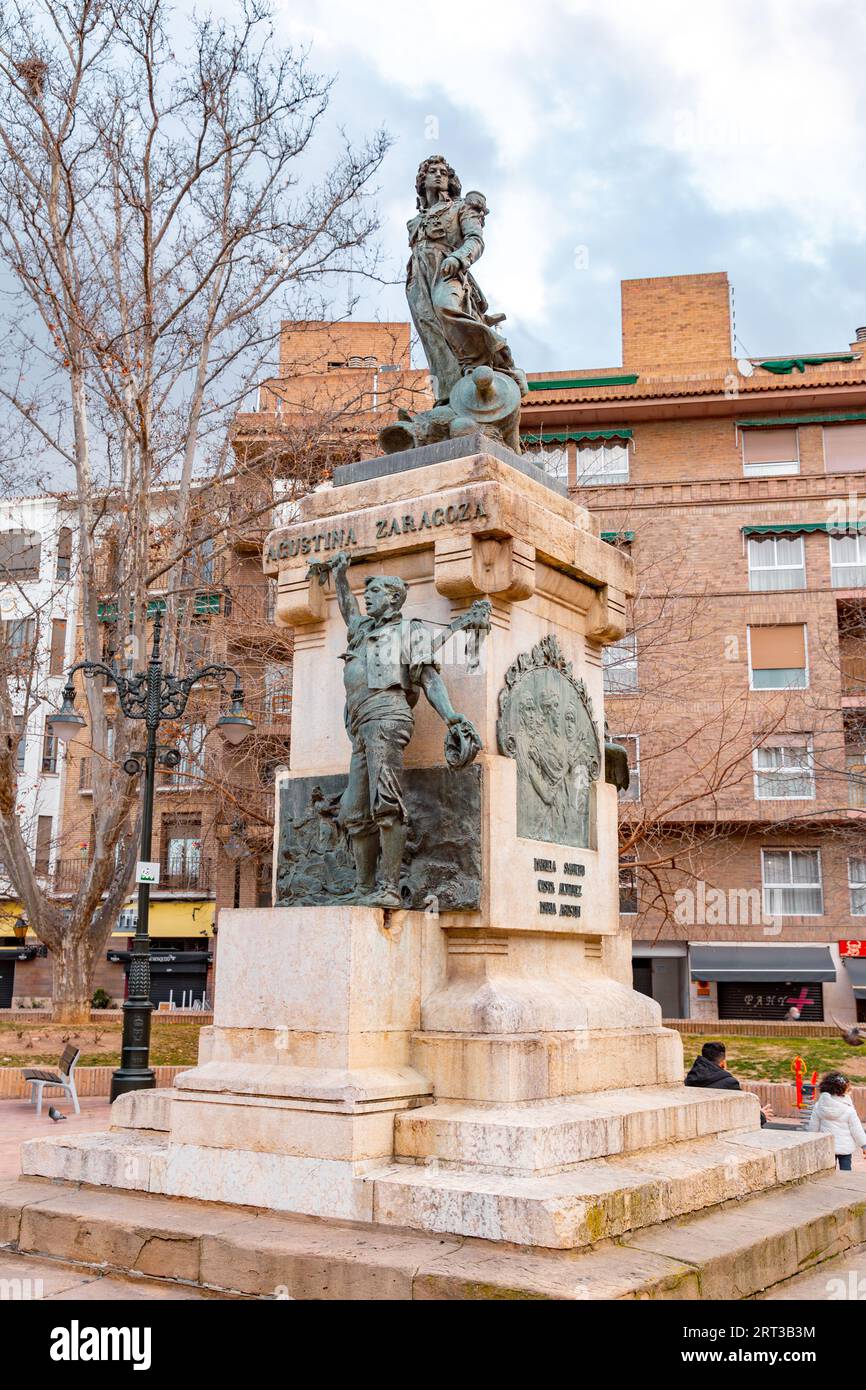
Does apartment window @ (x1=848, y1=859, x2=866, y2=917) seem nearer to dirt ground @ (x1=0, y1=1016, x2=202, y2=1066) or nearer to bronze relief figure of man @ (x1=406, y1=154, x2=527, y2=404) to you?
dirt ground @ (x1=0, y1=1016, x2=202, y2=1066)

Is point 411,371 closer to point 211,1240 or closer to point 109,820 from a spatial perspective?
point 109,820

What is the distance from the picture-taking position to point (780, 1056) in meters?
19.5

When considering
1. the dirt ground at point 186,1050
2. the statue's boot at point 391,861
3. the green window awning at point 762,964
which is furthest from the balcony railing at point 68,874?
the statue's boot at point 391,861

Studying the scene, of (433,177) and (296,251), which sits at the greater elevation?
(296,251)

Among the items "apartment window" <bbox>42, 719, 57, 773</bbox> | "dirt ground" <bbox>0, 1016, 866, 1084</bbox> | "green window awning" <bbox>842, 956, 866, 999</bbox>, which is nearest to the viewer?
"dirt ground" <bbox>0, 1016, 866, 1084</bbox>

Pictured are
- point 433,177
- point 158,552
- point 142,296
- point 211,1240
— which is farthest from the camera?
point 158,552

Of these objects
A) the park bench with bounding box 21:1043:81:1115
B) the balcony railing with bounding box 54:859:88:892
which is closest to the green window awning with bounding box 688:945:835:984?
the balcony railing with bounding box 54:859:88:892

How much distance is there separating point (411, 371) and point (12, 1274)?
857 inches

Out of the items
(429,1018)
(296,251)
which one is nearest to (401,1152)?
(429,1018)

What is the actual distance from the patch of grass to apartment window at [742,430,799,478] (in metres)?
20.2

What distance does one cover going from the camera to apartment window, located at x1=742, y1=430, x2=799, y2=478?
37531 millimetres

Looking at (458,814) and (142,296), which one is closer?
(458,814)
